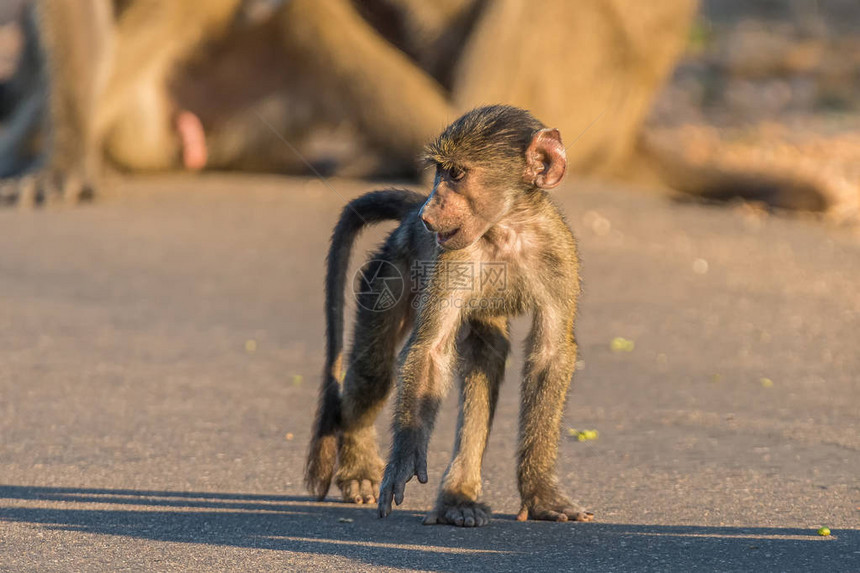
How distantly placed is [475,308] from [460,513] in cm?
53

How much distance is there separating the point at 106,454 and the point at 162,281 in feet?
8.90

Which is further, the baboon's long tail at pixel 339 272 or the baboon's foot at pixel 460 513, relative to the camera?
the baboon's long tail at pixel 339 272

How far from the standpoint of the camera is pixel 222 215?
8.38m

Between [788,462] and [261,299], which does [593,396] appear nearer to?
[788,462]

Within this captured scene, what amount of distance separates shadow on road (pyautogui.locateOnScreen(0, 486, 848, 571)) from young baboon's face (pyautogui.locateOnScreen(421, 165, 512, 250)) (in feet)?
2.46

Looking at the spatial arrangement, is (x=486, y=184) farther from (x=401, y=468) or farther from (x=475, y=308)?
(x=401, y=468)

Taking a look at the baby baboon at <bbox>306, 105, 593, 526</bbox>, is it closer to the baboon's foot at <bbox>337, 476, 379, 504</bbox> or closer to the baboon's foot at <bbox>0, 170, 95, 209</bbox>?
the baboon's foot at <bbox>337, 476, 379, 504</bbox>

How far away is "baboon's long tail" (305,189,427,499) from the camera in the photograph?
3990mm

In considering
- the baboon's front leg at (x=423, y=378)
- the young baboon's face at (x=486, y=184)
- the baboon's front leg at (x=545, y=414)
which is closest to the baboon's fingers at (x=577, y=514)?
the baboon's front leg at (x=545, y=414)

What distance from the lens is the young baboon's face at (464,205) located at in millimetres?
3541

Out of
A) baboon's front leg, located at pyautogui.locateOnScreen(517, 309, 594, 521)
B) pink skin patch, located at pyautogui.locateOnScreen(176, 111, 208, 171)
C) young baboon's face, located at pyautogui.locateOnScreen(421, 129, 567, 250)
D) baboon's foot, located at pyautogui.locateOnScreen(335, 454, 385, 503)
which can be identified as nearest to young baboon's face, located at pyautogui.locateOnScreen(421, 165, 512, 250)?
young baboon's face, located at pyautogui.locateOnScreen(421, 129, 567, 250)

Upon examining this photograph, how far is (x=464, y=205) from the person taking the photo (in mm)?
3580

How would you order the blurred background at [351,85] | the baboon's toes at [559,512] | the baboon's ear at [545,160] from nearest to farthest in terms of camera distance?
the baboon's ear at [545,160]
the baboon's toes at [559,512]
the blurred background at [351,85]

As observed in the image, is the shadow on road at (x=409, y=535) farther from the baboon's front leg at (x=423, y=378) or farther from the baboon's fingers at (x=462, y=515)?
the baboon's front leg at (x=423, y=378)
